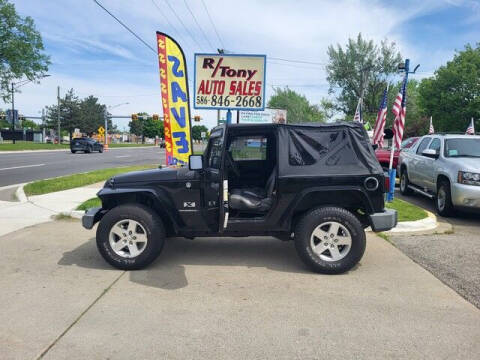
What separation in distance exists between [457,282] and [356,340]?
1.99 meters

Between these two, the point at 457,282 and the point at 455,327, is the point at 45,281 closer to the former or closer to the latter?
the point at 455,327

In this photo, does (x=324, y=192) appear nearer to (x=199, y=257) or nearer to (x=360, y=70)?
(x=199, y=257)

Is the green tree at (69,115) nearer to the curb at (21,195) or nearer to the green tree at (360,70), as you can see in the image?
the green tree at (360,70)

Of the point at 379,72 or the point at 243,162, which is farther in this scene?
the point at 379,72

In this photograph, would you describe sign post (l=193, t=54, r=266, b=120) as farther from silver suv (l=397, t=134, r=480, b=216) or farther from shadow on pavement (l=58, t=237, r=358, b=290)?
shadow on pavement (l=58, t=237, r=358, b=290)

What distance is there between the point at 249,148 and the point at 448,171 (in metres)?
4.71

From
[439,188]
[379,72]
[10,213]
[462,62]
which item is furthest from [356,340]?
[379,72]

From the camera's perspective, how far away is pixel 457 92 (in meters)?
38.7

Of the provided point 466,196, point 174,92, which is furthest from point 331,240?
point 174,92

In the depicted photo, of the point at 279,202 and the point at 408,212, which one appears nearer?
the point at 279,202

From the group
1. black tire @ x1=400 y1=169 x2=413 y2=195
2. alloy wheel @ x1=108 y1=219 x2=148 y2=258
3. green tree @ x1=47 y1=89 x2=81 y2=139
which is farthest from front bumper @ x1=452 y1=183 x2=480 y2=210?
green tree @ x1=47 y1=89 x2=81 y2=139

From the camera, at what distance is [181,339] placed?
3.04 m

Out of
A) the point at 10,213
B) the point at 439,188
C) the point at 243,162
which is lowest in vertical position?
the point at 10,213

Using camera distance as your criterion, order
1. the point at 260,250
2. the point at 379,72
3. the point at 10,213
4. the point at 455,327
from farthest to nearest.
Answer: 1. the point at 379,72
2. the point at 10,213
3. the point at 260,250
4. the point at 455,327
